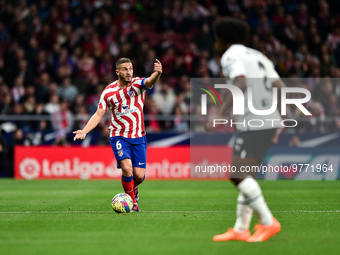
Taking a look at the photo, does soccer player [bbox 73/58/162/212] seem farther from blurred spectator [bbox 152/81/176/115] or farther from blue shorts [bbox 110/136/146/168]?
blurred spectator [bbox 152/81/176/115]

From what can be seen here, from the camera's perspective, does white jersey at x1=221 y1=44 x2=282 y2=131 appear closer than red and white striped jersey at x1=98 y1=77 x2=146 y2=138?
Yes

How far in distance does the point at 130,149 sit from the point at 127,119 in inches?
19.1

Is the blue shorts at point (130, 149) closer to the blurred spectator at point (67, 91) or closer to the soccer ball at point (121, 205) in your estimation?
the soccer ball at point (121, 205)

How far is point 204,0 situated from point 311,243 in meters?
16.6

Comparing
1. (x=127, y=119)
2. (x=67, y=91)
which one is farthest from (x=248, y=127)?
(x=67, y=91)

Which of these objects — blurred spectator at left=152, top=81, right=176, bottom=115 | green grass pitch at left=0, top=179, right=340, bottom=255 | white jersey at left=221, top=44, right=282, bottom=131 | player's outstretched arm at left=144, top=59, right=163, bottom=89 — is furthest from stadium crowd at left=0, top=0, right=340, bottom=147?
white jersey at left=221, top=44, right=282, bottom=131

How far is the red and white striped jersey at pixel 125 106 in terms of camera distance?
8.41 metres

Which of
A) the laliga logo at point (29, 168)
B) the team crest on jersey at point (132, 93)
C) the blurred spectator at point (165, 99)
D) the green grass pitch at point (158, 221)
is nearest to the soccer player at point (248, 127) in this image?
the green grass pitch at point (158, 221)

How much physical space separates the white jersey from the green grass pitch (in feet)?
4.04

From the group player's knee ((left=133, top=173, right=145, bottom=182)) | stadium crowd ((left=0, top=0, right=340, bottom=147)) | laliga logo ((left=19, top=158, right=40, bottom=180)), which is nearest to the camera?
player's knee ((left=133, top=173, right=145, bottom=182))

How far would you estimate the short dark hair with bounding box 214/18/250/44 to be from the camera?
17.6ft

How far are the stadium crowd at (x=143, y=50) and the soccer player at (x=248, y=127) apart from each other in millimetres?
10783

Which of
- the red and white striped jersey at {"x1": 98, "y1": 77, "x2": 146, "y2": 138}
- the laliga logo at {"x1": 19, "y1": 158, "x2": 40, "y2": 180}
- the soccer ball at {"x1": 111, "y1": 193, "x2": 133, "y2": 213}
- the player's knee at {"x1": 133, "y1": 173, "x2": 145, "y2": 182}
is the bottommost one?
the laliga logo at {"x1": 19, "y1": 158, "x2": 40, "y2": 180}

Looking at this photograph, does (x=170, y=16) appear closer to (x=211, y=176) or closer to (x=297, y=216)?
(x=211, y=176)
